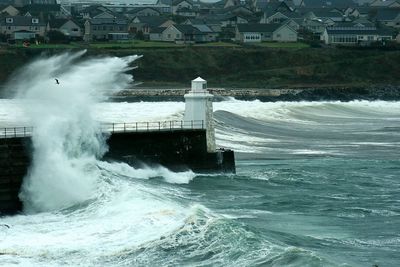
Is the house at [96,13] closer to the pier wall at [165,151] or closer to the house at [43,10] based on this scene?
the house at [43,10]

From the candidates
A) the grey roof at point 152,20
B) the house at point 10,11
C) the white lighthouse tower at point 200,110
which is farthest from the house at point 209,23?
the white lighthouse tower at point 200,110

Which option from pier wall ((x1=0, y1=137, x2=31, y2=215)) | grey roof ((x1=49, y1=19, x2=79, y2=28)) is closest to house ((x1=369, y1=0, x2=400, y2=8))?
grey roof ((x1=49, y1=19, x2=79, y2=28))

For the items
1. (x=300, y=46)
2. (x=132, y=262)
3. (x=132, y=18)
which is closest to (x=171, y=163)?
(x=132, y=262)

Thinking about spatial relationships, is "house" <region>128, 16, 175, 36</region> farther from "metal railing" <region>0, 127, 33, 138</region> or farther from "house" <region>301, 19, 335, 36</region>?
"metal railing" <region>0, 127, 33, 138</region>

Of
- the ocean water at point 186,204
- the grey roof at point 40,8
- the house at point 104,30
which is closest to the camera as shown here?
the ocean water at point 186,204

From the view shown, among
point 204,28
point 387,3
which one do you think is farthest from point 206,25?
point 387,3

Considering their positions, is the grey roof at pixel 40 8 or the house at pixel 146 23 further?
the grey roof at pixel 40 8

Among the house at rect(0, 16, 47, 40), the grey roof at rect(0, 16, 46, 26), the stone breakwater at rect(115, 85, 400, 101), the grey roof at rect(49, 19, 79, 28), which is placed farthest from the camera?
the grey roof at rect(49, 19, 79, 28)

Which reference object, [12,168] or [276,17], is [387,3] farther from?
[12,168]
